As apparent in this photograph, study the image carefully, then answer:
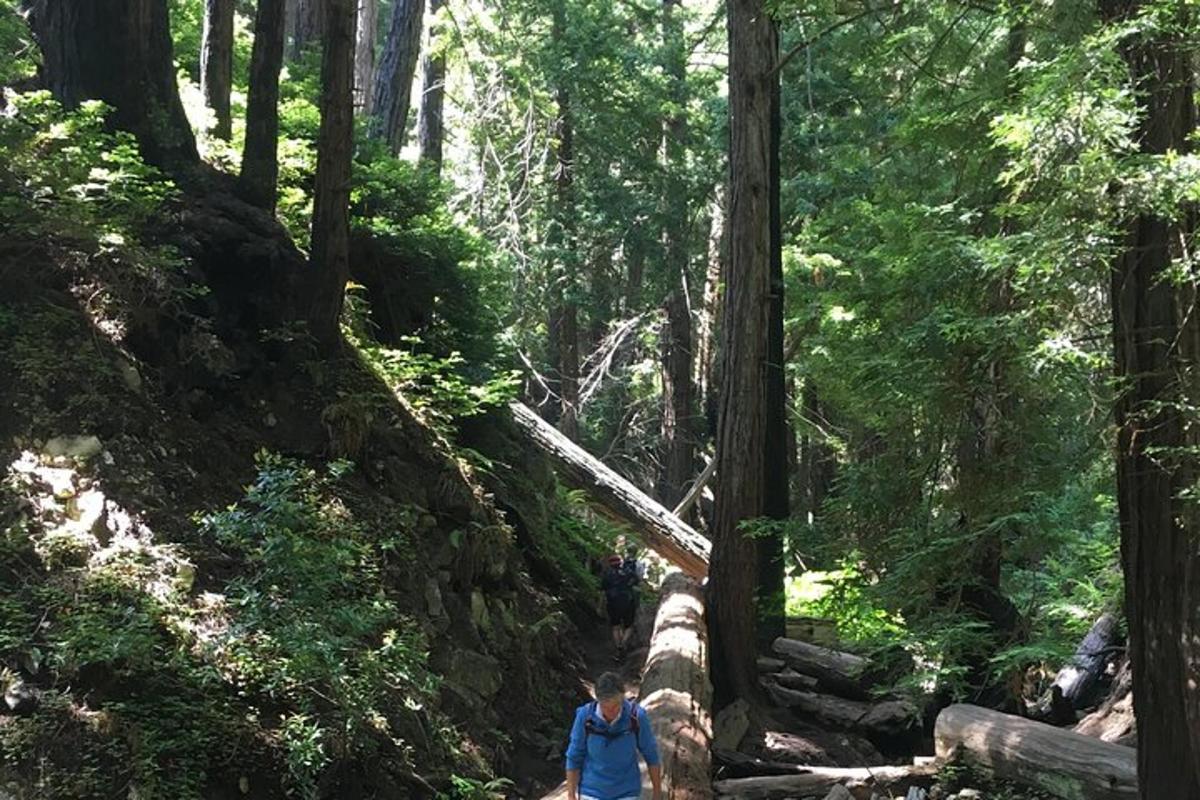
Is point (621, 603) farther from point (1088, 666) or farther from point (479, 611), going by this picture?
point (1088, 666)

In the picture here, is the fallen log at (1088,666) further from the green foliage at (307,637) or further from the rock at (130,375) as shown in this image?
the rock at (130,375)

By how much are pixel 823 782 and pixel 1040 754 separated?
1.79 metres

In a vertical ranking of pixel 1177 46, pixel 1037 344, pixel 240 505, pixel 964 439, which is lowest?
pixel 240 505

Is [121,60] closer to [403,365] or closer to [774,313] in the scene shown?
[403,365]

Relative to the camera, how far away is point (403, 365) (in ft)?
32.1

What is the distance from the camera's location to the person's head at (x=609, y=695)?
18.2 feet

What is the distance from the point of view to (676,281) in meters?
21.8

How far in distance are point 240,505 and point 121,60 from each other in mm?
4969

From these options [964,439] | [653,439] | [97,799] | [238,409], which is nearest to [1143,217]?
[964,439]

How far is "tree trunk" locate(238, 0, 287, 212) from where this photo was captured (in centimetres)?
943

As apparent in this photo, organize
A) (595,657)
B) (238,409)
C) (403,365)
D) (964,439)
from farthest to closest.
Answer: (595,657) → (403,365) → (238,409) → (964,439)

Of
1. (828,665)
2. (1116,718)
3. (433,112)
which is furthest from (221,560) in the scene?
(433,112)

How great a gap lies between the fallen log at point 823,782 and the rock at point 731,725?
0.92m

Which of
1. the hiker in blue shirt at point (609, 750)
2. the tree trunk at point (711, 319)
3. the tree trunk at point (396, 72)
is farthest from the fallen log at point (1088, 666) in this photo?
the tree trunk at point (396, 72)
